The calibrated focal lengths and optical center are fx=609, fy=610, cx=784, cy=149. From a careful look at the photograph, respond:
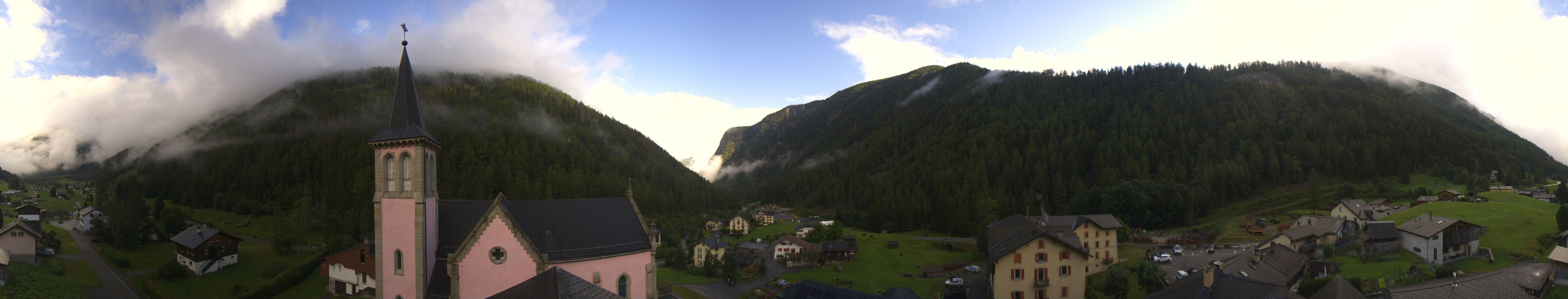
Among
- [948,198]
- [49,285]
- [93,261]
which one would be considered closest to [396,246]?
[49,285]

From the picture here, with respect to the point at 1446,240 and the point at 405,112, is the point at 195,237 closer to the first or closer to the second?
the point at 405,112

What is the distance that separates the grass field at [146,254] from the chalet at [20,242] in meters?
5.46

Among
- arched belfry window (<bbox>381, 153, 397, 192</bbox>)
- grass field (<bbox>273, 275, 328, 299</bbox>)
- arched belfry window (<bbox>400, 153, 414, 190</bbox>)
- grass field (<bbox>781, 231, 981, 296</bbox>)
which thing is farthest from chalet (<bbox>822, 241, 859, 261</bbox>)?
arched belfry window (<bbox>381, 153, 397, 192</bbox>)

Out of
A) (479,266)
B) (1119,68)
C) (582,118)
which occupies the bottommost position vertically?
(479,266)

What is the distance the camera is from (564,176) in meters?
97.8

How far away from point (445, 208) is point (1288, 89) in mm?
197760

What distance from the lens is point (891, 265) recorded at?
215 feet

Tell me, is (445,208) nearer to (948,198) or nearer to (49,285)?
(49,285)

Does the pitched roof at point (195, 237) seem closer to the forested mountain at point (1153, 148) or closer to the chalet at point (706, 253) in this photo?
the chalet at point (706, 253)

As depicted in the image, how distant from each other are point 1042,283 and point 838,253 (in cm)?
2840

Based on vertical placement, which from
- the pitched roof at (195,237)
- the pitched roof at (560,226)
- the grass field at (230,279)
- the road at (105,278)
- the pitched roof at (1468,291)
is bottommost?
the grass field at (230,279)

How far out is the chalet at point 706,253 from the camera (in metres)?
66.6

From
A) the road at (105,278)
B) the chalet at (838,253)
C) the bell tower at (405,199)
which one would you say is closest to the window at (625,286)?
the bell tower at (405,199)

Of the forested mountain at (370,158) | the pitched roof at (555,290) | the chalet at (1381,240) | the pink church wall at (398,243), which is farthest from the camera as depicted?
the forested mountain at (370,158)
